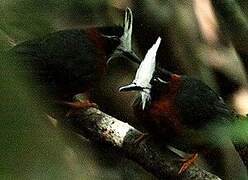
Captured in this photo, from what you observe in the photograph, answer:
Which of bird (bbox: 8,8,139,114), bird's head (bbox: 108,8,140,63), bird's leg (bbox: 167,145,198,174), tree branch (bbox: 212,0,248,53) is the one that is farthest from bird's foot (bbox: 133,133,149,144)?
tree branch (bbox: 212,0,248,53)

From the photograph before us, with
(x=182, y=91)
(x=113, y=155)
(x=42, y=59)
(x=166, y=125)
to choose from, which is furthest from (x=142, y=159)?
(x=113, y=155)

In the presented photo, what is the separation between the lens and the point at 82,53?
2826mm

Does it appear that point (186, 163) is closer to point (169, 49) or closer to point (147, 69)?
point (147, 69)

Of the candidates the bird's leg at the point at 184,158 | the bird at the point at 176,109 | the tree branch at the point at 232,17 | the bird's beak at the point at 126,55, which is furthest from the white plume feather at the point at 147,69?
the tree branch at the point at 232,17

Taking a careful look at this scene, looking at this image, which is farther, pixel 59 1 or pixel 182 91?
pixel 182 91

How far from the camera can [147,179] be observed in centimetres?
318

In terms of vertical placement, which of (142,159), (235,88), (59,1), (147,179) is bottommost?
(147,179)

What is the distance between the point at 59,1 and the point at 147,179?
189 cm

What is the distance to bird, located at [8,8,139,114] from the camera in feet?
8.58

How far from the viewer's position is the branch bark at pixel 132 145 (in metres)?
2.20

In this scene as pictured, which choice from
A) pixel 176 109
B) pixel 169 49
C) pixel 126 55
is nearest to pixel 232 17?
pixel 169 49

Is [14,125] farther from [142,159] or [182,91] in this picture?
[182,91]

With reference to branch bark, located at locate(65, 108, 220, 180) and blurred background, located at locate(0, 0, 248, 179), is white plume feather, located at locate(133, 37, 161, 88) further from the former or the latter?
blurred background, located at locate(0, 0, 248, 179)

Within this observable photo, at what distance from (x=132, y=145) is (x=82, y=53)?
0.73 metres
